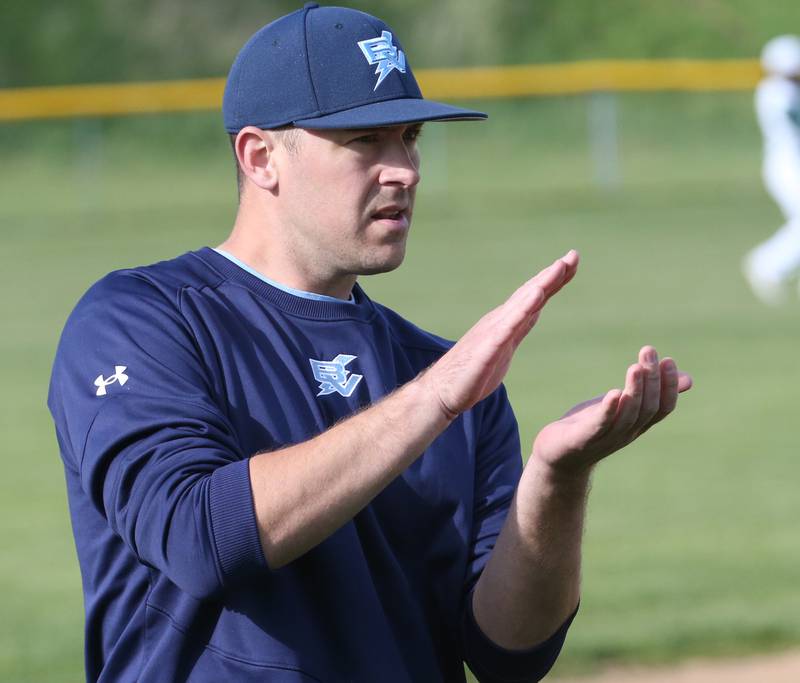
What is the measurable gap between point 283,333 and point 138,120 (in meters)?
27.7

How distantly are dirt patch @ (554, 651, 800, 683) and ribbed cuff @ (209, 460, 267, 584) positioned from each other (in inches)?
135

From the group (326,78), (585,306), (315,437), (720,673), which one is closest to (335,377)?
(315,437)

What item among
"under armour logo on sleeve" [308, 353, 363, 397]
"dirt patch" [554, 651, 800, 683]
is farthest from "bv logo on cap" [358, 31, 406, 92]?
"dirt patch" [554, 651, 800, 683]

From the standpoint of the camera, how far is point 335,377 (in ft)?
9.38

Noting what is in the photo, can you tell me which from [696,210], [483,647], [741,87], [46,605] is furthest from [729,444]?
[741,87]

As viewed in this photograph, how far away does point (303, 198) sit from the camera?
291cm

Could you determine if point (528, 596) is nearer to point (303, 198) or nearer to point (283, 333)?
point (283, 333)

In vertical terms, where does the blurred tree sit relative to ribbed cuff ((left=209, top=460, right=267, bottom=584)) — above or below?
below

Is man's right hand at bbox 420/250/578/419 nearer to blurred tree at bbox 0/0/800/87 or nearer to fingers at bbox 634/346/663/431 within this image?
fingers at bbox 634/346/663/431

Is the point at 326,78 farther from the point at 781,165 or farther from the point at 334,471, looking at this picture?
the point at 781,165

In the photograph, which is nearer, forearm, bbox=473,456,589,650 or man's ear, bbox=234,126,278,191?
forearm, bbox=473,456,589,650

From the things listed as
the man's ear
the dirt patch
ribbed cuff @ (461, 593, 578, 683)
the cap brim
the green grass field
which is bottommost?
the green grass field

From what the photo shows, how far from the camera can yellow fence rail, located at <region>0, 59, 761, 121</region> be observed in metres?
25.7

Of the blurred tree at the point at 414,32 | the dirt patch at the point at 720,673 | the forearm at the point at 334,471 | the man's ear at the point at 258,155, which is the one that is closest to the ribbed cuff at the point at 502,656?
the forearm at the point at 334,471
